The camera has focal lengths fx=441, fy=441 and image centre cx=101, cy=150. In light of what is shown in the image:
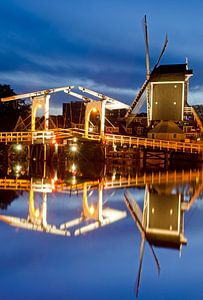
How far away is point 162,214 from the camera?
12.8 m

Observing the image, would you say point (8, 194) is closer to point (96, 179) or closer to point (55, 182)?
point (55, 182)

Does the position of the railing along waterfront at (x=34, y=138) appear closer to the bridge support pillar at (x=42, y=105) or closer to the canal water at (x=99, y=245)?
the bridge support pillar at (x=42, y=105)

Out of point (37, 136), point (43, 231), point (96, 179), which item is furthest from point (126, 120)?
point (43, 231)

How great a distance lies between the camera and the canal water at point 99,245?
6.85 m

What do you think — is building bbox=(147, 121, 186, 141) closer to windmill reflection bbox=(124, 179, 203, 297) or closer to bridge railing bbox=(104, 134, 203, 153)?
bridge railing bbox=(104, 134, 203, 153)

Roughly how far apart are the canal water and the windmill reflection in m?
0.02

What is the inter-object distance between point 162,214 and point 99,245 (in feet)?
12.8

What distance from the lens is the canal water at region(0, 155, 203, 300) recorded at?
6.85 metres

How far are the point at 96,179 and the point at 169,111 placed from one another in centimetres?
2222

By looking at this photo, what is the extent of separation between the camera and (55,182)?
71.2ft

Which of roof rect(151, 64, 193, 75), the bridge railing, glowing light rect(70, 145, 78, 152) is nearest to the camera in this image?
the bridge railing

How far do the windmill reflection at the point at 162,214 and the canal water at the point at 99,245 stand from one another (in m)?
0.02

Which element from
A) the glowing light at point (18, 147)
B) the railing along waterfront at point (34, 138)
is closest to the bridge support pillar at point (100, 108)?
the railing along waterfront at point (34, 138)

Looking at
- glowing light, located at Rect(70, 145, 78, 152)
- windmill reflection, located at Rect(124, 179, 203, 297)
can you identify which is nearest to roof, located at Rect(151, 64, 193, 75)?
glowing light, located at Rect(70, 145, 78, 152)
